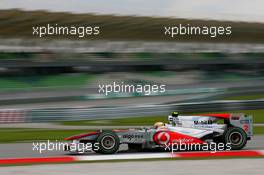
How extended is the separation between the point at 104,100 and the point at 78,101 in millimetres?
1338

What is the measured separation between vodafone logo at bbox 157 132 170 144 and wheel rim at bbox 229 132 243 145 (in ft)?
4.04

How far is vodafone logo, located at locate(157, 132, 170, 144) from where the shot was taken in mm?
9938

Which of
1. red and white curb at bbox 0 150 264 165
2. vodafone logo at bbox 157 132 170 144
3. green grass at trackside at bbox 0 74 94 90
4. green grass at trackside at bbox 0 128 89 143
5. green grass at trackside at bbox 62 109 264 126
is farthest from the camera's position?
green grass at trackside at bbox 0 74 94 90

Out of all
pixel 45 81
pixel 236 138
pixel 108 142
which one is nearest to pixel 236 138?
pixel 236 138

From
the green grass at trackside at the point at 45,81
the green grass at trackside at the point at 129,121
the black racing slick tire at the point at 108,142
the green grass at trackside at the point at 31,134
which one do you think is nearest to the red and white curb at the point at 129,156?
the black racing slick tire at the point at 108,142

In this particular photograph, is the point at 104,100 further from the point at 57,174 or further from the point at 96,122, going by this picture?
the point at 57,174

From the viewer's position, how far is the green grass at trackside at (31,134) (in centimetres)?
1414

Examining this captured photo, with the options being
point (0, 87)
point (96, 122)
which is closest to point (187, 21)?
point (0, 87)

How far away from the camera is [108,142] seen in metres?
9.81

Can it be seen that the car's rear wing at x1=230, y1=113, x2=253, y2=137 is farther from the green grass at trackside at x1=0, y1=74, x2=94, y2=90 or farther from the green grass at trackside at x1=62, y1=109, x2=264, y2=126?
the green grass at trackside at x1=0, y1=74, x2=94, y2=90

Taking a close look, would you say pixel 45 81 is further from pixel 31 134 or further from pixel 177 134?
pixel 177 134

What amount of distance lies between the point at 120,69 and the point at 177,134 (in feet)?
91.6

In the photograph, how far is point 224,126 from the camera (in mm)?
10391

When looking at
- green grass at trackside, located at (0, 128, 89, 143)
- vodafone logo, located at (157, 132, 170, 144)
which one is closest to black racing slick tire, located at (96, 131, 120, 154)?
vodafone logo, located at (157, 132, 170, 144)
